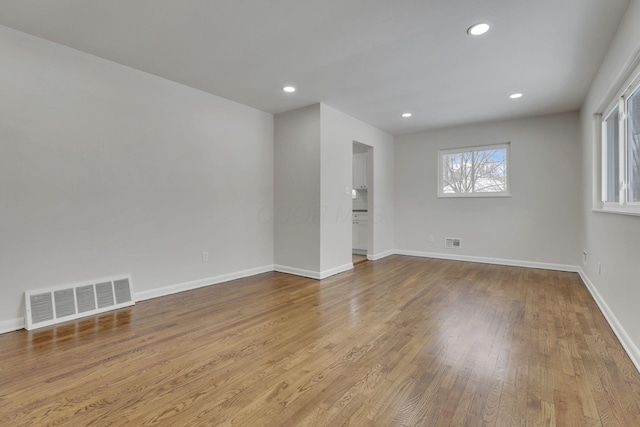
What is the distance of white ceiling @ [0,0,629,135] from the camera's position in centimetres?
224

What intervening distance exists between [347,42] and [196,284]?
10.5 feet

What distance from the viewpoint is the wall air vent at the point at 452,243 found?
224 inches

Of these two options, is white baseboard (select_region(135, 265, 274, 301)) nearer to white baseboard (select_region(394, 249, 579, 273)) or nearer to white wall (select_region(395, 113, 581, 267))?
white baseboard (select_region(394, 249, 579, 273))

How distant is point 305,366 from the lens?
→ 6.51 feet

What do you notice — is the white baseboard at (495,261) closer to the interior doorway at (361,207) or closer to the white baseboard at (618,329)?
the interior doorway at (361,207)

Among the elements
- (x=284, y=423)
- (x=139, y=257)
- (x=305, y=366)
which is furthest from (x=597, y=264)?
(x=139, y=257)

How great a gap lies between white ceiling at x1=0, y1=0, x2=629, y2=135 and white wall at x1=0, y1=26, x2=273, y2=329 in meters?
0.25

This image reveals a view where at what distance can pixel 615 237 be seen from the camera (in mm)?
2619

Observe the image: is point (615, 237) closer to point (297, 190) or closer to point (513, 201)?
point (513, 201)

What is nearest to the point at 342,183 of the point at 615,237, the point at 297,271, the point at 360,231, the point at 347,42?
the point at 297,271

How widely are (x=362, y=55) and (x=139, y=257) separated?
3106 millimetres

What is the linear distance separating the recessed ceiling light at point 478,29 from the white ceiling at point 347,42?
0.05 m

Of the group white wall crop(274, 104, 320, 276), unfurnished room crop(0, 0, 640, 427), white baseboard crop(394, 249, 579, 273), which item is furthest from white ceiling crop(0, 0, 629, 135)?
white baseboard crop(394, 249, 579, 273)

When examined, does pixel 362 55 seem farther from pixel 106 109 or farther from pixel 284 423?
pixel 284 423
